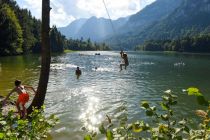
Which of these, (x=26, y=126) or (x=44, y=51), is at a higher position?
(x=44, y=51)

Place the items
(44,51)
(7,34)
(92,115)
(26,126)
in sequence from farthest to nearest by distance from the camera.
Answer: (7,34) < (92,115) < (44,51) < (26,126)

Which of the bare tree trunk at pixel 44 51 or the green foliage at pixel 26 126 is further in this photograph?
the bare tree trunk at pixel 44 51

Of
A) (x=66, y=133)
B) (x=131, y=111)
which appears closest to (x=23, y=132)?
(x=66, y=133)

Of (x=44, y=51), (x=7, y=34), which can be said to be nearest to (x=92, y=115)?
(x=44, y=51)

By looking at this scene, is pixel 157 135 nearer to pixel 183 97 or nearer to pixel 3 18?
pixel 183 97

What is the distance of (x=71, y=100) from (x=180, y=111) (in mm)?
10970

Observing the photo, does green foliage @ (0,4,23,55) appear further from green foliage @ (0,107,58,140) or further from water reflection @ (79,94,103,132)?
green foliage @ (0,107,58,140)

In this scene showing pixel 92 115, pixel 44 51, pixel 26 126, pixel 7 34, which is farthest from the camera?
pixel 7 34

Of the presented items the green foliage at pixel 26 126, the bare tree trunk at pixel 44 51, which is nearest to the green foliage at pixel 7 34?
the bare tree trunk at pixel 44 51

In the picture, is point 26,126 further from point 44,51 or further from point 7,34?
point 7,34

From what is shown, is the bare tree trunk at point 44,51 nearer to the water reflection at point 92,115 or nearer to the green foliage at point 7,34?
the water reflection at point 92,115

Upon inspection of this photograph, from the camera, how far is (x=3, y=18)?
10944cm

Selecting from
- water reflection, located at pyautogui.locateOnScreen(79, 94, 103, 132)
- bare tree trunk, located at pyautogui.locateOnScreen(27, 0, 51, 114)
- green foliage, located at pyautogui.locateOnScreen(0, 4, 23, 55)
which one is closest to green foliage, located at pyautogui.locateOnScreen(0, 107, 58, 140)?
bare tree trunk, located at pyautogui.locateOnScreen(27, 0, 51, 114)

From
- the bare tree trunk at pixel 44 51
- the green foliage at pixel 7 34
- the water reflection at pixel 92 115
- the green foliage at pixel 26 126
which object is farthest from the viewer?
the green foliage at pixel 7 34
